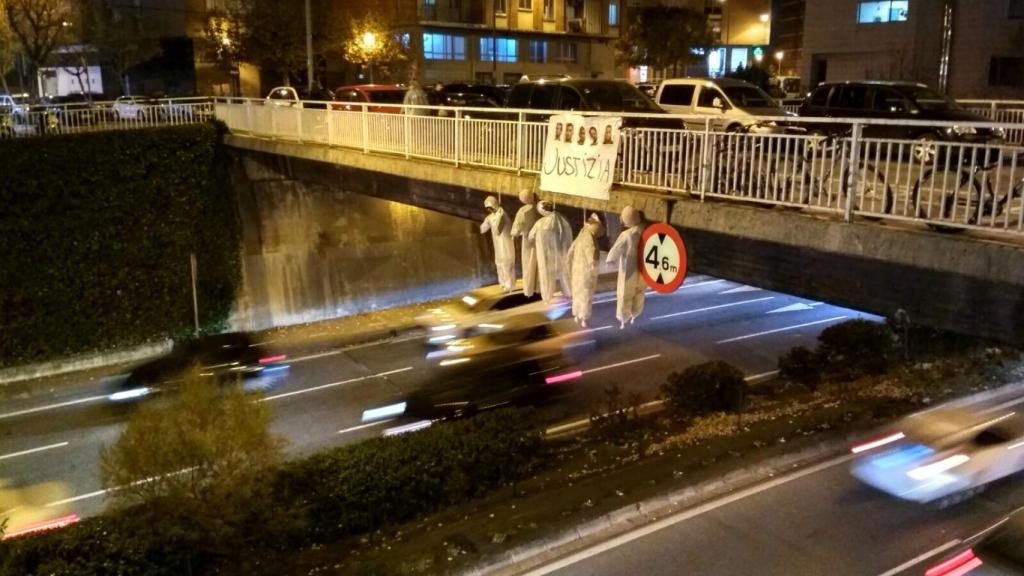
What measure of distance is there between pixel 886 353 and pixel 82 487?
13.7 meters

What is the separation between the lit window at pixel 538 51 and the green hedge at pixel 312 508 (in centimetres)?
4137

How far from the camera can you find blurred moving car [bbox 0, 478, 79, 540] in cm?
1085

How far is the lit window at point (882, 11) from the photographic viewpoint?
3425 centimetres

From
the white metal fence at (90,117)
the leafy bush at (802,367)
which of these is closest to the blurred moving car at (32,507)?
the white metal fence at (90,117)

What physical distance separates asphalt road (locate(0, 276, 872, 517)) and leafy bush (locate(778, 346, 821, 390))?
1636 millimetres

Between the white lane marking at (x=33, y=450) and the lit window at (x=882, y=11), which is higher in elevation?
the lit window at (x=882, y=11)

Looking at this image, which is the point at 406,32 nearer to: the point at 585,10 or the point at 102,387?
the point at 585,10

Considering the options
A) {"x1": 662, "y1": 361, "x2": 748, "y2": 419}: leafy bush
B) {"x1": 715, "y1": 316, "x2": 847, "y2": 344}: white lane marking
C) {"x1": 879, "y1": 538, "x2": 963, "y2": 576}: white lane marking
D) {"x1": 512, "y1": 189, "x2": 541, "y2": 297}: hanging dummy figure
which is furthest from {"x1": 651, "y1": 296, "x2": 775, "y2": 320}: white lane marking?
{"x1": 879, "y1": 538, "x2": 963, "y2": 576}: white lane marking

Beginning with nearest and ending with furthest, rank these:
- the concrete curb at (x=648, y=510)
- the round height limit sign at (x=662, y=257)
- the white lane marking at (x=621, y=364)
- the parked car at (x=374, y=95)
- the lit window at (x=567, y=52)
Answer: the concrete curb at (x=648, y=510) < the round height limit sign at (x=662, y=257) < the white lane marking at (x=621, y=364) < the parked car at (x=374, y=95) < the lit window at (x=567, y=52)

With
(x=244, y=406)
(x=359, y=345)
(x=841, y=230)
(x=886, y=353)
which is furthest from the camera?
(x=359, y=345)

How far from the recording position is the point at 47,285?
18172 mm

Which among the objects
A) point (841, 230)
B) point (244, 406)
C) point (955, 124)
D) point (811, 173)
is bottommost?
point (244, 406)

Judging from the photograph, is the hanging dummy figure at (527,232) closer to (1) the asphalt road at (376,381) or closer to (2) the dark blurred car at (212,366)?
(1) the asphalt road at (376,381)

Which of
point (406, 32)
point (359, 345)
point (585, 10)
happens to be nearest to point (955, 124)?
point (359, 345)
